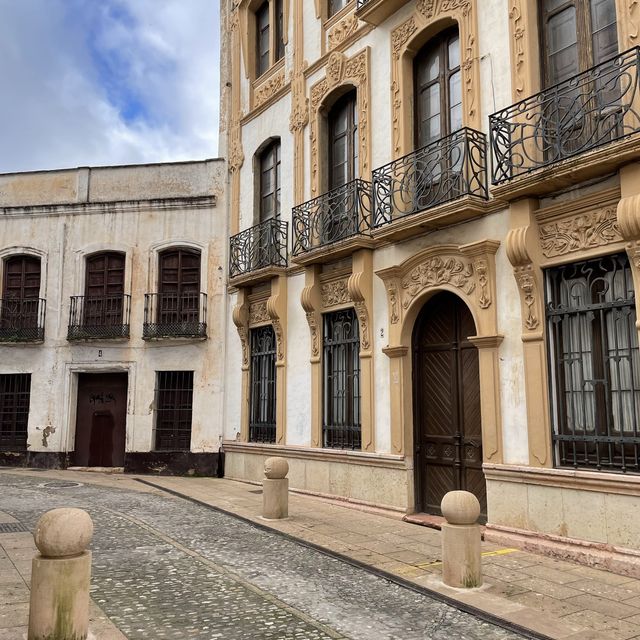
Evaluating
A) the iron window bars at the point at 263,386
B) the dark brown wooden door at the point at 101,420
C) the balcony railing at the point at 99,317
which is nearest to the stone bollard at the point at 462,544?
the iron window bars at the point at 263,386

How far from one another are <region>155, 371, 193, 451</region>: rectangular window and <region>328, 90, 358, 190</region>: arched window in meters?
6.40

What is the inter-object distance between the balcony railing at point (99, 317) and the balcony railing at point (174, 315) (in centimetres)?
62

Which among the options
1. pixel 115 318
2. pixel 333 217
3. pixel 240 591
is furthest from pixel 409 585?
pixel 115 318

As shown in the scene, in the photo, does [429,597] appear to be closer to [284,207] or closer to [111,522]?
[111,522]

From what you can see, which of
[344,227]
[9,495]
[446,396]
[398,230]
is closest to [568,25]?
[398,230]

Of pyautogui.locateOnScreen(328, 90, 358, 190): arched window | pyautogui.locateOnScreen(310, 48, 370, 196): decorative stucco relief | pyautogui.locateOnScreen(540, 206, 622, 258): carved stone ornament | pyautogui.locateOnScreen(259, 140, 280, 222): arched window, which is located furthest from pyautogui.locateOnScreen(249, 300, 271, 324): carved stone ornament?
pyautogui.locateOnScreen(540, 206, 622, 258): carved stone ornament

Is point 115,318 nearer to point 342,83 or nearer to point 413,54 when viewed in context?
point 342,83

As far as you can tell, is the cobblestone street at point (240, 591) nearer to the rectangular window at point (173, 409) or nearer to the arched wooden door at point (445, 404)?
the arched wooden door at point (445, 404)

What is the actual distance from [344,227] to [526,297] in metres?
4.04

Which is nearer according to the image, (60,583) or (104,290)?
(60,583)

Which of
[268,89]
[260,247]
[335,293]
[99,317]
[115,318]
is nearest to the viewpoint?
[335,293]

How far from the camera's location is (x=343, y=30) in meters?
12.2

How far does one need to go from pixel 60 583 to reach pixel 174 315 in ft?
39.0

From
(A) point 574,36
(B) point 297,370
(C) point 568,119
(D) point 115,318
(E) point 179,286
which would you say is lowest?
(B) point 297,370
